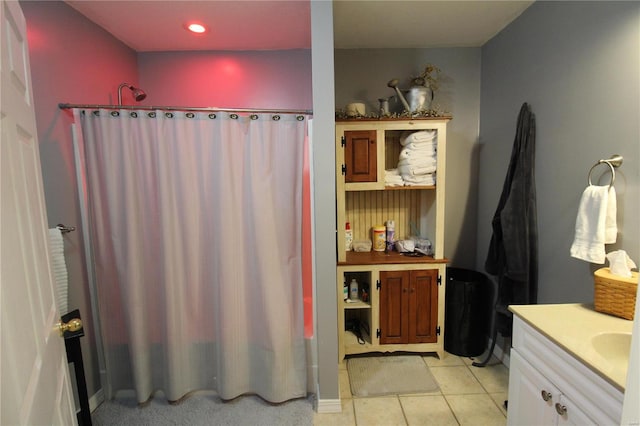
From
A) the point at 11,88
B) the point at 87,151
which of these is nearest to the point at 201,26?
the point at 87,151

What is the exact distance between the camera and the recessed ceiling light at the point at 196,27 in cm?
198

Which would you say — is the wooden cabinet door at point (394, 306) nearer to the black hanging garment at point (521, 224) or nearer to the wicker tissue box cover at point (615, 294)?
the black hanging garment at point (521, 224)

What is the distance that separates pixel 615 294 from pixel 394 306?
1.28m

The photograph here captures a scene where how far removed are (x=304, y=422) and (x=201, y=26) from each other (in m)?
2.63

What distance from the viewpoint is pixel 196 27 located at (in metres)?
2.02

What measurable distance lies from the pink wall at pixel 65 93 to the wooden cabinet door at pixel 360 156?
1.70 m

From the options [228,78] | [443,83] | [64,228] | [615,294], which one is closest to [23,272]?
[64,228]

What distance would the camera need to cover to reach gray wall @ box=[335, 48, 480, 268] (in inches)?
94.7

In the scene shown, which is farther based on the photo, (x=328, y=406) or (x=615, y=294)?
(x=328, y=406)

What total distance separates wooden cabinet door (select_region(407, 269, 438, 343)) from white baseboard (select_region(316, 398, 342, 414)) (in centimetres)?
78

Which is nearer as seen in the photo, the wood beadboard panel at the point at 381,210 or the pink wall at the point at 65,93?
the pink wall at the point at 65,93

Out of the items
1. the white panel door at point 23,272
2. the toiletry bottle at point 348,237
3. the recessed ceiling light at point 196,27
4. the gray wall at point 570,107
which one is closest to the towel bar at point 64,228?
the white panel door at point 23,272

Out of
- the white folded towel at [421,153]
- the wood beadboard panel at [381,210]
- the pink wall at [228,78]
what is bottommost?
the wood beadboard panel at [381,210]

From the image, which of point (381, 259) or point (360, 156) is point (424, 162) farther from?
point (381, 259)
